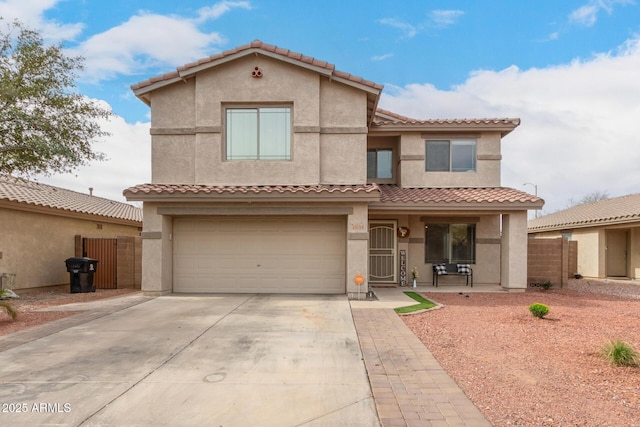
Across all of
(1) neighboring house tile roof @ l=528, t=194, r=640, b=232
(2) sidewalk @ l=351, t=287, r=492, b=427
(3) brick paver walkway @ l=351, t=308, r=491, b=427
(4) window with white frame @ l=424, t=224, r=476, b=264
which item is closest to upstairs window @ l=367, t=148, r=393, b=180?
(4) window with white frame @ l=424, t=224, r=476, b=264

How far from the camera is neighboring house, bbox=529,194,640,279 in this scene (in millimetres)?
18797

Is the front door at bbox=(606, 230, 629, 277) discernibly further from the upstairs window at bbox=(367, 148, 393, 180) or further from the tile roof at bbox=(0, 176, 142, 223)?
the tile roof at bbox=(0, 176, 142, 223)

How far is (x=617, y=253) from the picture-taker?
20.1 m

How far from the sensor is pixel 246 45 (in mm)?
12398

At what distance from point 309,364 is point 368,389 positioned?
1167 mm

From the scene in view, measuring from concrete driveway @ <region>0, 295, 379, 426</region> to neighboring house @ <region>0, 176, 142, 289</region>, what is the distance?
7.08 metres

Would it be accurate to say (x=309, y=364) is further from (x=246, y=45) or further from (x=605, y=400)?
(x=246, y=45)

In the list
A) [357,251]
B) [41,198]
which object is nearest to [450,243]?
[357,251]

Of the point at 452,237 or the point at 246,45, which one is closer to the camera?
the point at 246,45

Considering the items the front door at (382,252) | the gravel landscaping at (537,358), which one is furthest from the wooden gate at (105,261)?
the gravel landscaping at (537,358)

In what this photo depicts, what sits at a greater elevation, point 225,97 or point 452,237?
point 225,97

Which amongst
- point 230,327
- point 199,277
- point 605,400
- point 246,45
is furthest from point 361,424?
point 246,45

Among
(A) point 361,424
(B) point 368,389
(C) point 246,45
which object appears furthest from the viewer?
(C) point 246,45

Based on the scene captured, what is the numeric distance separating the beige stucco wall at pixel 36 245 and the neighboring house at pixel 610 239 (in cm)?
2366
